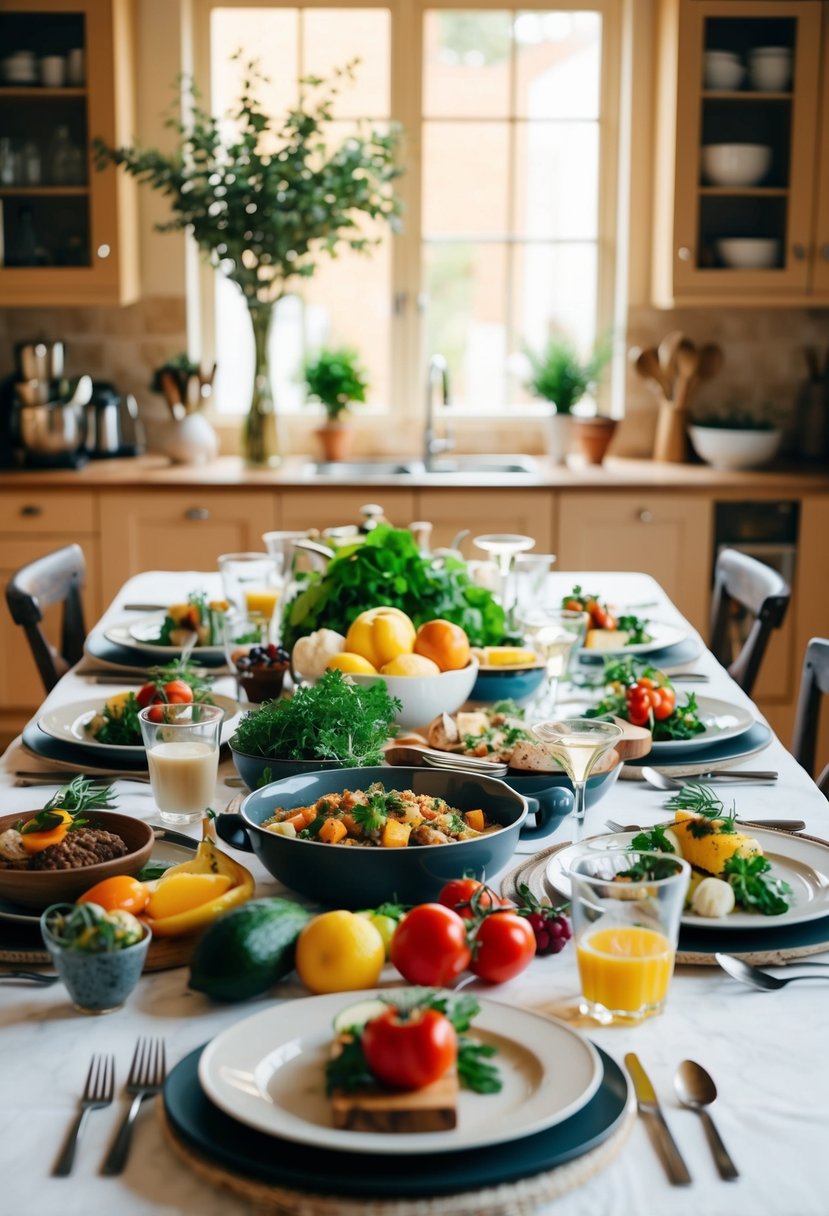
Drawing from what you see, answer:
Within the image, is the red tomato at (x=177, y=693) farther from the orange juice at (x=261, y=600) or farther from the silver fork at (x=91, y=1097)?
the silver fork at (x=91, y=1097)

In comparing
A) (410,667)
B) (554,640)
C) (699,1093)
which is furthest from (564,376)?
(699,1093)

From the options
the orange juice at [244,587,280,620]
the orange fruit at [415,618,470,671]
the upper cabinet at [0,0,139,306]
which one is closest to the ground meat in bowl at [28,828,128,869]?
the orange fruit at [415,618,470,671]

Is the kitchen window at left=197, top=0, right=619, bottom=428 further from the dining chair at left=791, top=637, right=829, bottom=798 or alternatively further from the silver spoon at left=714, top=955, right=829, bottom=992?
the silver spoon at left=714, top=955, right=829, bottom=992

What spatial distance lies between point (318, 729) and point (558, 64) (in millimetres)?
3622

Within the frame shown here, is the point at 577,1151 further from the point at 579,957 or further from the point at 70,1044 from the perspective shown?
the point at 70,1044

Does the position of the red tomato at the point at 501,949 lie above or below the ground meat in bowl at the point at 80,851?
below

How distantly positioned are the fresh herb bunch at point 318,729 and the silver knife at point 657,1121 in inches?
23.4

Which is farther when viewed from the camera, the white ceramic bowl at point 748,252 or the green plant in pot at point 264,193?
the white ceramic bowl at point 748,252

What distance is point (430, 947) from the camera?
45.4 inches

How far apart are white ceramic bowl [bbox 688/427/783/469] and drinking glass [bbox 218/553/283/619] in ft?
7.46

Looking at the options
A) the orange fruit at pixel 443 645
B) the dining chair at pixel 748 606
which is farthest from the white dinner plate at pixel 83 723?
the dining chair at pixel 748 606

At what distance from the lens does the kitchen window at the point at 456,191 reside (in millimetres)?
4602

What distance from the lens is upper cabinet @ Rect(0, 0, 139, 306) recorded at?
4.24 m

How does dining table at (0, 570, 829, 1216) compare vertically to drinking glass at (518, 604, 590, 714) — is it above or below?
below
